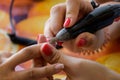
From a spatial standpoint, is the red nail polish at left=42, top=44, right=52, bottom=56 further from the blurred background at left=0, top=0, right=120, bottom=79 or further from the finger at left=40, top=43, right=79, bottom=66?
the blurred background at left=0, top=0, right=120, bottom=79

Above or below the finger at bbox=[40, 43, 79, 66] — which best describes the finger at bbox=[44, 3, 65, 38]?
above

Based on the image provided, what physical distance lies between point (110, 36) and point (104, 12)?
0.56 feet

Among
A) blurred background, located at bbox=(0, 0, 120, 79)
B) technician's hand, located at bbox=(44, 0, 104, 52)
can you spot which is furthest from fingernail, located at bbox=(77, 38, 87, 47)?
blurred background, located at bbox=(0, 0, 120, 79)

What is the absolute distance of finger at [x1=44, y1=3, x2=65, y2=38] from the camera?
1.85 feet

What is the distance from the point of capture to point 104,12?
52cm

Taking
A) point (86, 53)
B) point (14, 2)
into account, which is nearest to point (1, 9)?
point (14, 2)

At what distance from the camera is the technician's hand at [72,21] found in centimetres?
53

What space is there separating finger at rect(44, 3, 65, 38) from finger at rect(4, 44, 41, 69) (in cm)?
8

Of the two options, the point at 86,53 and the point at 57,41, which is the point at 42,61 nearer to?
the point at 57,41

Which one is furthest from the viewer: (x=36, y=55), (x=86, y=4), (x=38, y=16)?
(x=38, y=16)

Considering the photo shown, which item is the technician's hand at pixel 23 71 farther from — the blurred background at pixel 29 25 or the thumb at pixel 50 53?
the blurred background at pixel 29 25

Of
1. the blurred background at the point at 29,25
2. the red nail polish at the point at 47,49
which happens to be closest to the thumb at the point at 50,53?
the red nail polish at the point at 47,49

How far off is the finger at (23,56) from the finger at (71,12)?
0.08m

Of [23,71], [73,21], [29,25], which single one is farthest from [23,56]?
[29,25]
